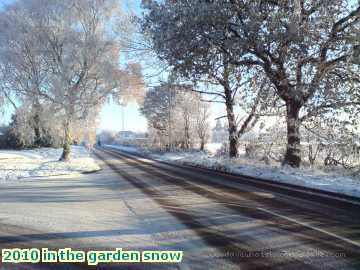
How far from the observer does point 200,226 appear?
7602 mm

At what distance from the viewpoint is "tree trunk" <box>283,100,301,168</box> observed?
19234 mm

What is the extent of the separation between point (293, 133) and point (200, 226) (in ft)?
43.4

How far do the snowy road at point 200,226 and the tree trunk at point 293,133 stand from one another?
7.72 meters

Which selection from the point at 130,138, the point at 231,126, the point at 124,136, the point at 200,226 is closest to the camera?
the point at 200,226

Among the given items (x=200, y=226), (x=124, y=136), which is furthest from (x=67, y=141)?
(x=124, y=136)

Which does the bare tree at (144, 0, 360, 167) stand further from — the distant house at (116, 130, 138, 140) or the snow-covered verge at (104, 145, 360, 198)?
the distant house at (116, 130, 138, 140)

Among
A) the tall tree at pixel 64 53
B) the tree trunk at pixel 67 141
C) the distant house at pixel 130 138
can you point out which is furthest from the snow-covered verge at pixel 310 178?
the distant house at pixel 130 138

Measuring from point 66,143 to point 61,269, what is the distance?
23.5m

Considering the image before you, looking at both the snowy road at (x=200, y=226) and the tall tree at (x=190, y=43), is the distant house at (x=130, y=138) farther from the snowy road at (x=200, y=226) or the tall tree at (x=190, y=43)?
the snowy road at (x=200, y=226)

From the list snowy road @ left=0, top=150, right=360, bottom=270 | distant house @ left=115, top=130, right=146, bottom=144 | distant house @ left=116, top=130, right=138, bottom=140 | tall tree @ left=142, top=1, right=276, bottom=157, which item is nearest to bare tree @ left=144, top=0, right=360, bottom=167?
tall tree @ left=142, top=1, right=276, bottom=157

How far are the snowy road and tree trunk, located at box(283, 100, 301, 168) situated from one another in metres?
7.72

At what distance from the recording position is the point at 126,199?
437 inches

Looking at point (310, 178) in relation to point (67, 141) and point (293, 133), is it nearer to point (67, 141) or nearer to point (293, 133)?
point (293, 133)

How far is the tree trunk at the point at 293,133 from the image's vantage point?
19234mm
